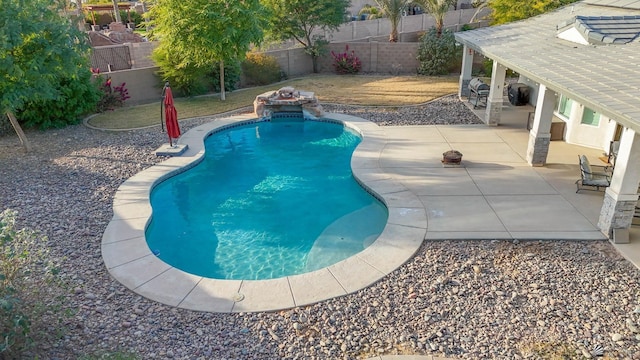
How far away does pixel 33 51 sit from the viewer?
12.7 meters

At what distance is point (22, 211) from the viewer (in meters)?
10.4

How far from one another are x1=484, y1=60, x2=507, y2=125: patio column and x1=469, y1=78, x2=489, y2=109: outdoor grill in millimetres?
2054

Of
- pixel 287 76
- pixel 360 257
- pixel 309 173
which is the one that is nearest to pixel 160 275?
pixel 360 257

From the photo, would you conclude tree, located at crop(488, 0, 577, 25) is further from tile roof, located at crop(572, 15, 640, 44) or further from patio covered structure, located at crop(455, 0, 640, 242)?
tile roof, located at crop(572, 15, 640, 44)

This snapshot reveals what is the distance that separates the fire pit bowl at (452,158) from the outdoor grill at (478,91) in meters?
6.39

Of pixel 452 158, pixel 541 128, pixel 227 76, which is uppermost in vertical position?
pixel 227 76

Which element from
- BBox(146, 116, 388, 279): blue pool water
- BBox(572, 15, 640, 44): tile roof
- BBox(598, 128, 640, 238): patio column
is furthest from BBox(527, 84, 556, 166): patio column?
BBox(146, 116, 388, 279): blue pool water

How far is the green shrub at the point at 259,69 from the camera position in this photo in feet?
76.7

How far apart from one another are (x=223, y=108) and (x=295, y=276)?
1297 centimetres

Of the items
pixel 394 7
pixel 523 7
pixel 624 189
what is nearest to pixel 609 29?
pixel 624 189

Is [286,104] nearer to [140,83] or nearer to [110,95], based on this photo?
[140,83]

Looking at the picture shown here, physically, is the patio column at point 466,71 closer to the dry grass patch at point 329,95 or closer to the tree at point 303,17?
the dry grass patch at point 329,95

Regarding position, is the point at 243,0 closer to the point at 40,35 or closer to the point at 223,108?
the point at 223,108

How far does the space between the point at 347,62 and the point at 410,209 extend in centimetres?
1743
